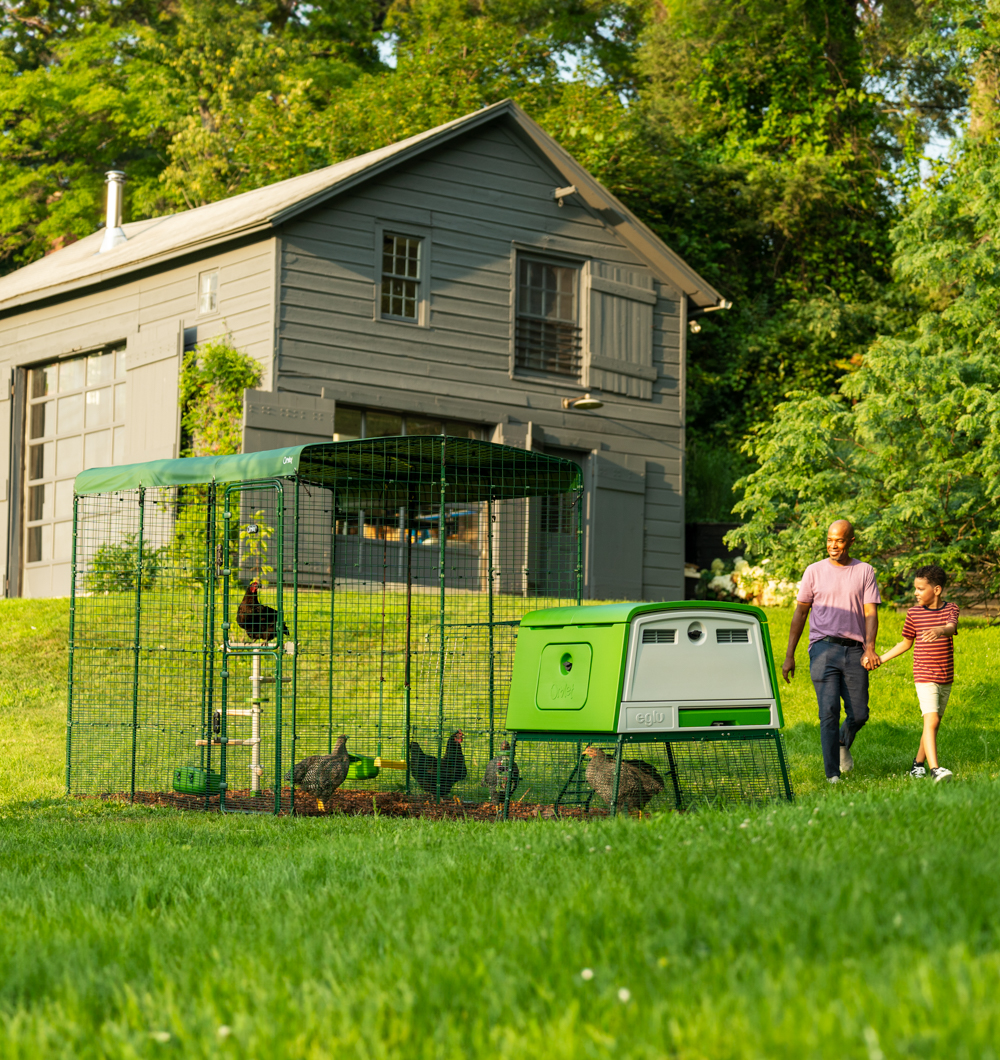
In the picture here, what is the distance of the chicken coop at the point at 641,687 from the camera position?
6699mm

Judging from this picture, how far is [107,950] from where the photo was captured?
374 cm

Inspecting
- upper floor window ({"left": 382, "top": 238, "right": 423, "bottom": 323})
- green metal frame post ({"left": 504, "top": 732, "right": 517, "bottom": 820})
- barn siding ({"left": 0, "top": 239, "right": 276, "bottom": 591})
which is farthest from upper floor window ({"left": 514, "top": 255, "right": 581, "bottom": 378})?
green metal frame post ({"left": 504, "top": 732, "right": 517, "bottom": 820})

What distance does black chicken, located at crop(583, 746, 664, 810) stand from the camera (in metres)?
7.33

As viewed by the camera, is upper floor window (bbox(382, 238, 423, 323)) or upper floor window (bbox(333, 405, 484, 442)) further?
upper floor window (bbox(382, 238, 423, 323))

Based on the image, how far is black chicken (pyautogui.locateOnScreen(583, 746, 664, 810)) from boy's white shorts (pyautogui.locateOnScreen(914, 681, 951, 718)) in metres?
2.05

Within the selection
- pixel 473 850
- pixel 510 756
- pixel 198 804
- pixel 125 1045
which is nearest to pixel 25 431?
pixel 198 804

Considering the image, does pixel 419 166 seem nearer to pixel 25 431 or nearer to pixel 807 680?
pixel 25 431

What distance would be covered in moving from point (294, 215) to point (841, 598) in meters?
11.1

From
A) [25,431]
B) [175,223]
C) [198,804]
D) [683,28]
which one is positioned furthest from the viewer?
[683,28]

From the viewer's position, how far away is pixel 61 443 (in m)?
19.6

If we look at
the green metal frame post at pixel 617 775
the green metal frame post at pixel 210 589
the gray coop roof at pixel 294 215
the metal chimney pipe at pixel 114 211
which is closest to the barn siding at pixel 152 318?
the gray coop roof at pixel 294 215

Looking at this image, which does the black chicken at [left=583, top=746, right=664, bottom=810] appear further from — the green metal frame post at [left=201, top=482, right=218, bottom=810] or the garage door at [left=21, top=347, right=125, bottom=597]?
the garage door at [left=21, top=347, right=125, bottom=597]

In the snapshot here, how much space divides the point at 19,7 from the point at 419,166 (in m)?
21.5

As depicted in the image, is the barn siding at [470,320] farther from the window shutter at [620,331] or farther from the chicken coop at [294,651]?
the chicken coop at [294,651]
